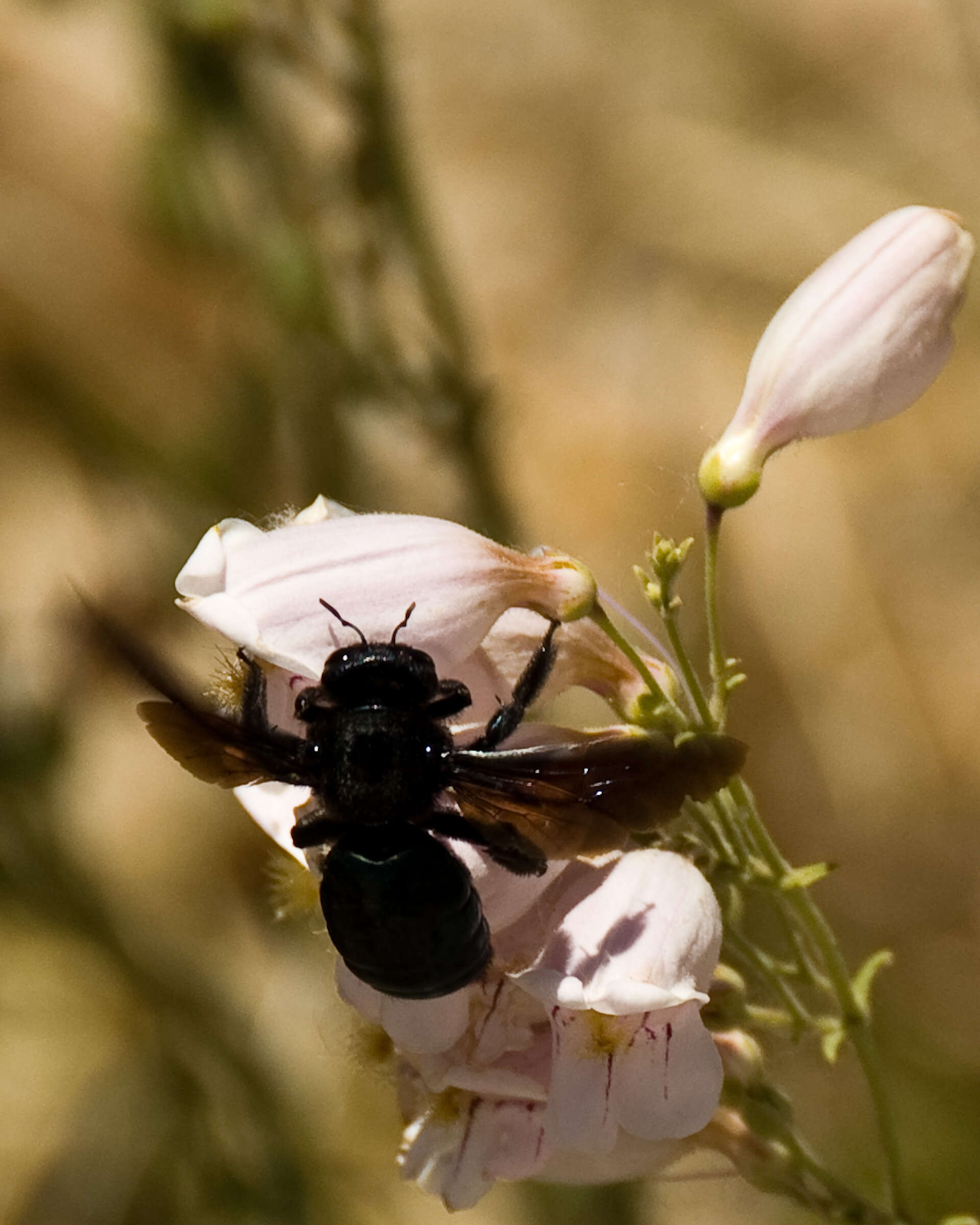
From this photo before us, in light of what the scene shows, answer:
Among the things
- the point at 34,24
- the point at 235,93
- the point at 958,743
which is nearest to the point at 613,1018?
the point at 235,93

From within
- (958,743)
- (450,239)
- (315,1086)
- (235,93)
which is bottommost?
(315,1086)

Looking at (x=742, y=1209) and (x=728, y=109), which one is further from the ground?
(x=728, y=109)

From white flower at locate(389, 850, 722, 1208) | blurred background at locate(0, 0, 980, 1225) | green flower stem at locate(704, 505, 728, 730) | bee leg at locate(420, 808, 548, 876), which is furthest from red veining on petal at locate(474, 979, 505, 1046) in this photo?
blurred background at locate(0, 0, 980, 1225)

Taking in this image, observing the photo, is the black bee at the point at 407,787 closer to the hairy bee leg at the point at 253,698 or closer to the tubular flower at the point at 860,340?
the hairy bee leg at the point at 253,698

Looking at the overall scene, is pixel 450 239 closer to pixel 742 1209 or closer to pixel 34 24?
pixel 34 24

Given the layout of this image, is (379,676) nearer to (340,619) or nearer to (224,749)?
(340,619)

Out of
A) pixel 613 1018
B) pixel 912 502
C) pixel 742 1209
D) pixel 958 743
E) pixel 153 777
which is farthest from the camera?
pixel 153 777

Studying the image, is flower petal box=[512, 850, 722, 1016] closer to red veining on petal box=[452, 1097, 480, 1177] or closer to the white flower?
the white flower
